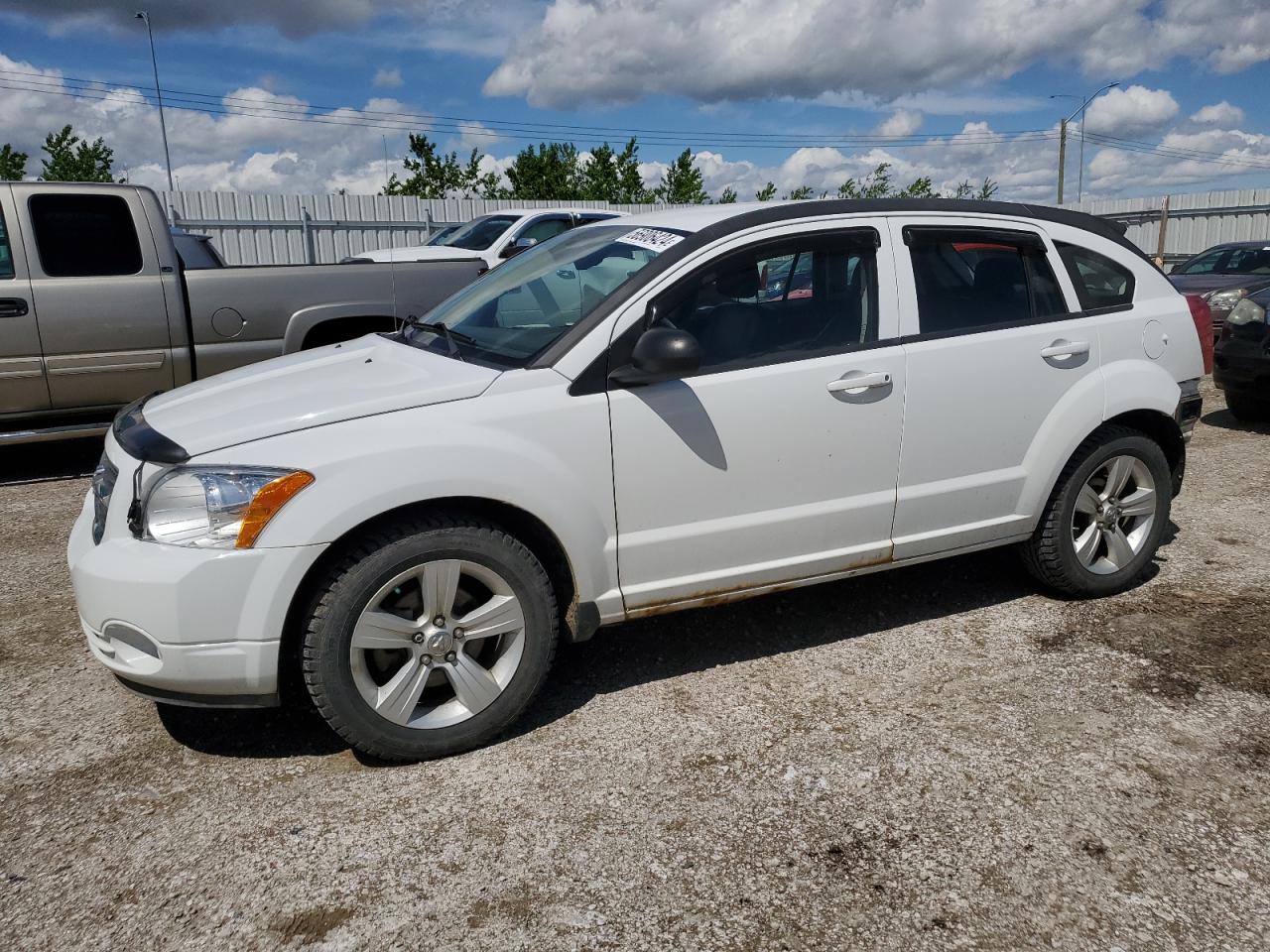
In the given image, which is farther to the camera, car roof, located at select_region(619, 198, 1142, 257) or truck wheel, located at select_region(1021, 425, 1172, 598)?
truck wheel, located at select_region(1021, 425, 1172, 598)

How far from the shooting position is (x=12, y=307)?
6.52m

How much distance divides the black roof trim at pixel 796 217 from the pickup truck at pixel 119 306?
12.6 feet

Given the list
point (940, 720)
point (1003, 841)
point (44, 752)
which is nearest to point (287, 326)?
point (44, 752)

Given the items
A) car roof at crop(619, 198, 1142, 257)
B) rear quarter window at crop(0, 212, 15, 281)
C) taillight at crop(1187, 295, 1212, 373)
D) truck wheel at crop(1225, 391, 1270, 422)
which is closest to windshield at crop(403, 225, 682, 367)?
car roof at crop(619, 198, 1142, 257)

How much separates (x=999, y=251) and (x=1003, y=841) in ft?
8.03

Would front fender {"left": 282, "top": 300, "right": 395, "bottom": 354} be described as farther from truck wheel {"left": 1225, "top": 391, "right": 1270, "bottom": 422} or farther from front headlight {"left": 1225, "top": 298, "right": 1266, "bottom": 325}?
truck wheel {"left": 1225, "top": 391, "right": 1270, "bottom": 422}

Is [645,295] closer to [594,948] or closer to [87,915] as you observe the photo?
[594,948]

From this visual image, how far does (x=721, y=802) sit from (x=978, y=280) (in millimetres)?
2380

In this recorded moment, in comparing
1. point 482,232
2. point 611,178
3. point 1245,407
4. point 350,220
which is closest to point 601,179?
point 611,178

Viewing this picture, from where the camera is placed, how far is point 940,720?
345cm

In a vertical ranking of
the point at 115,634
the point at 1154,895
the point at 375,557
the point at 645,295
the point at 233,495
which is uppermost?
the point at 645,295

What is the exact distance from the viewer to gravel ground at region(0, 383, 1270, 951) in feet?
8.19

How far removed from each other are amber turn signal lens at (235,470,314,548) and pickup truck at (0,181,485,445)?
4.22 m

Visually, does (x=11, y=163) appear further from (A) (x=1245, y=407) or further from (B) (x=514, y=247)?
(A) (x=1245, y=407)
